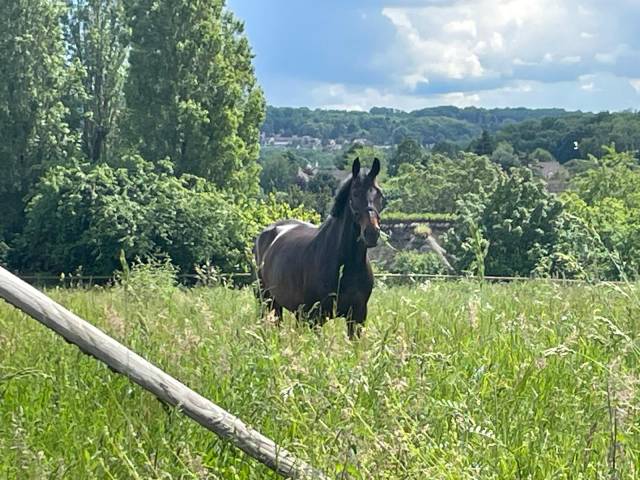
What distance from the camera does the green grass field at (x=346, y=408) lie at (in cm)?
277

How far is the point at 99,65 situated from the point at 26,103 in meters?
10.4

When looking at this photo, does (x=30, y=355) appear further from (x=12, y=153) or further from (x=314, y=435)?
(x=12, y=153)

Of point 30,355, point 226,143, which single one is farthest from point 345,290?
point 226,143

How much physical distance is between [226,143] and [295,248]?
34.3 meters

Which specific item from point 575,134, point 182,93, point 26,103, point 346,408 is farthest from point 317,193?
point 346,408

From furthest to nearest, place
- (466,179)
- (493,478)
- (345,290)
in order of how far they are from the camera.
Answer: (466,179) < (345,290) < (493,478)

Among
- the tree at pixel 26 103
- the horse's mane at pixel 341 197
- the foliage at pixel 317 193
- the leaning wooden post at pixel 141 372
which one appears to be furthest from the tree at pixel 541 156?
the leaning wooden post at pixel 141 372

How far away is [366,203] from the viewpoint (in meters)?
7.57

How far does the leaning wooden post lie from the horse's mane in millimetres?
4983

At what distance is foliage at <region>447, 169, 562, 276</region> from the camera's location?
40.8 metres

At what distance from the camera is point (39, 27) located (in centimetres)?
4072

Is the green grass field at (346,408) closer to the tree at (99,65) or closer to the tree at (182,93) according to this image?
the tree at (182,93)

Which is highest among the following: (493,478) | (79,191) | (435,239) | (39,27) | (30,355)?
(39,27)

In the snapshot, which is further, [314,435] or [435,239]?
[435,239]
